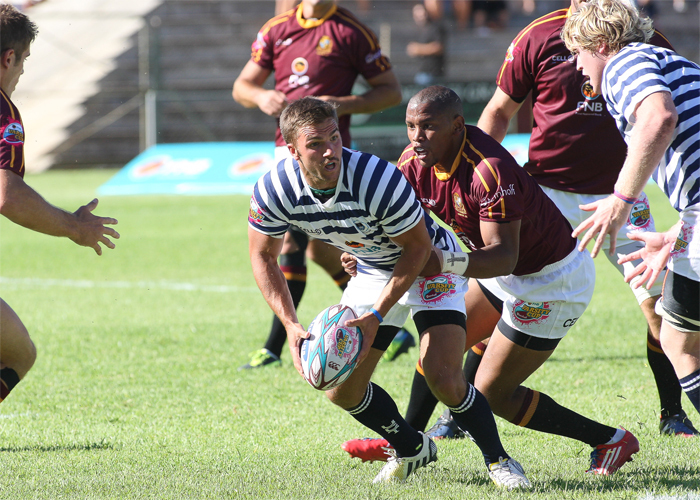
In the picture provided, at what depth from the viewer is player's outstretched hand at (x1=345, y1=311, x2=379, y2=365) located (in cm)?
378

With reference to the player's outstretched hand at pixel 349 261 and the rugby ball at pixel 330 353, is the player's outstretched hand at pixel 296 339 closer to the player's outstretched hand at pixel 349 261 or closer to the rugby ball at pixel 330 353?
the rugby ball at pixel 330 353

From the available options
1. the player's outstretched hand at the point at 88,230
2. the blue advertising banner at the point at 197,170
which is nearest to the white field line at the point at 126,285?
the player's outstretched hand at the point at 88,230

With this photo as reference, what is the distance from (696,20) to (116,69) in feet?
57.6

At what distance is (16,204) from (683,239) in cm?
287

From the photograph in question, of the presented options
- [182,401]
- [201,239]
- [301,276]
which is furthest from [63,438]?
[201,239]

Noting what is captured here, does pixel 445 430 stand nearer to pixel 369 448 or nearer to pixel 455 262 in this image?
pixel 369 448

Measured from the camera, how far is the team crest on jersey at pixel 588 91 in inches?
196

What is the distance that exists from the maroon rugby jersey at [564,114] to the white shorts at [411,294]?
1237mm

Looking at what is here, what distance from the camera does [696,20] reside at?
26.7 m

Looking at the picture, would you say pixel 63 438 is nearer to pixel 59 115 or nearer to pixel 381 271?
pixel 381 271

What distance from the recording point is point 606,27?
3492 mm

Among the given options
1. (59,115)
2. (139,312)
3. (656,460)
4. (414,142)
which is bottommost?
(59,115)

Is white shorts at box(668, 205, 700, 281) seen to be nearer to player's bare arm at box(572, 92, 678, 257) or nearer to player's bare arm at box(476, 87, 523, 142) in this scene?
player's bare arm at box(572, 92, 678, 257)

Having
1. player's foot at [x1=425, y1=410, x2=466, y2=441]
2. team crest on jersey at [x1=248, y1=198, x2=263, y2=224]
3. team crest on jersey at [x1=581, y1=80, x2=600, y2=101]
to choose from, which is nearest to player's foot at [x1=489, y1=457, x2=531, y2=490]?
player's foot at [x1=425, y1=410, x2=466, y2=441]
